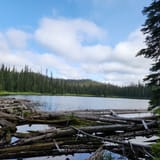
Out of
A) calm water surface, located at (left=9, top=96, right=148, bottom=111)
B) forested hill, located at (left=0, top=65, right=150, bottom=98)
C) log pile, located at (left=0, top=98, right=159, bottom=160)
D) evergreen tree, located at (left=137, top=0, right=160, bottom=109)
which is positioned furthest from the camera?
forested hill, located at (left=0, top=65, right=150, bottom=98)

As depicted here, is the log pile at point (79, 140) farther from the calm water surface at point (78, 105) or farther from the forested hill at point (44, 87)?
the forested hill at point (44, 87)

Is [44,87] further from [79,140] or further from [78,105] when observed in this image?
[79,140]

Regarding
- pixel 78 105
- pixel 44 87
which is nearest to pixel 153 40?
pixel 78 105

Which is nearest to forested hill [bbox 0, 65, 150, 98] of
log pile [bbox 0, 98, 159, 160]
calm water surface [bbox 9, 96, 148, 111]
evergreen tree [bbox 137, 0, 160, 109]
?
calm water surface [bbox 9, 96, 148, 111]

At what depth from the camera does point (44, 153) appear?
7.81 metres

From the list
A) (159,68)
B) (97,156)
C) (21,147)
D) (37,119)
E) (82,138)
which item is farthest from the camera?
(159,68)

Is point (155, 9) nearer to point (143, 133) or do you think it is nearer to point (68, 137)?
point (143, 133)

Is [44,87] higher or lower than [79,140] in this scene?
higher

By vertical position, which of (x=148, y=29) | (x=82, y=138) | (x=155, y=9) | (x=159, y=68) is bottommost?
(x=82, y=138)

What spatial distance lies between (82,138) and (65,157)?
3.99 feet

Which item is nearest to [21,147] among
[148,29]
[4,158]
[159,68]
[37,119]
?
[4,158]

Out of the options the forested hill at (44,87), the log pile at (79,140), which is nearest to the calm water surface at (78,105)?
the forested hill at (44,87)

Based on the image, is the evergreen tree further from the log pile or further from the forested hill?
the forested hill

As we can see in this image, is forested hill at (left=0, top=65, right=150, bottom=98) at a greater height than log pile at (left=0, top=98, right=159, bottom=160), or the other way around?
forested hill at (left=0, top=65, right=150, bottom=98)
